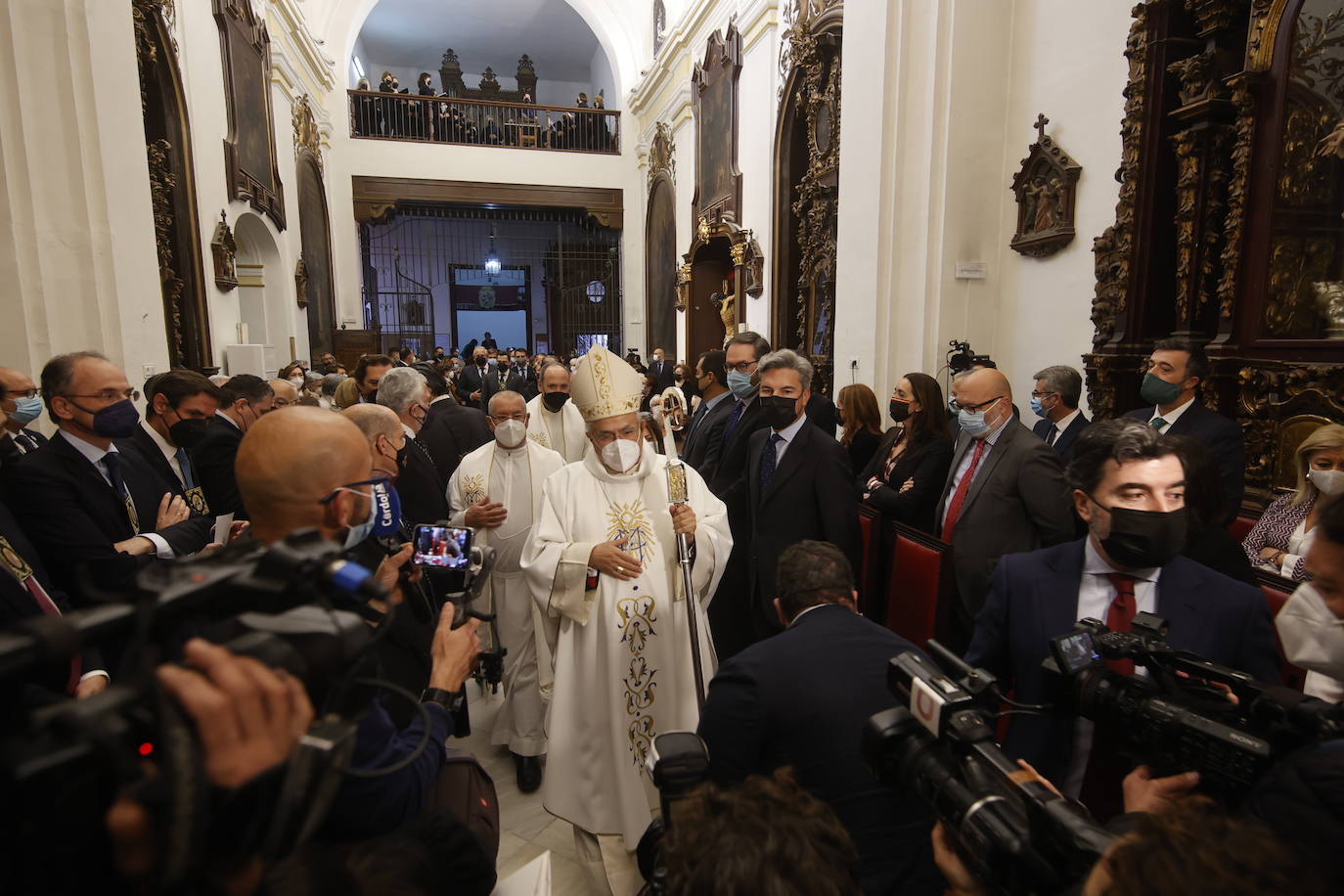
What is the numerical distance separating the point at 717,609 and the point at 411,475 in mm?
1753

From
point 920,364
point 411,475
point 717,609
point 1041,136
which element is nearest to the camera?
point 411,475

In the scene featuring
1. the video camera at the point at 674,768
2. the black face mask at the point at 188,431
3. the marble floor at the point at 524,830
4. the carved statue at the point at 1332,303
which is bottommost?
the marble floor at the point at 524,830

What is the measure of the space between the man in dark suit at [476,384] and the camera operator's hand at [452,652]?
858 centimetres

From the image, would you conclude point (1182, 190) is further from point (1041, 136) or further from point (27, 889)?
point (27, 889)

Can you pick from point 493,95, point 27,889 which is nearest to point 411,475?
point 27,889

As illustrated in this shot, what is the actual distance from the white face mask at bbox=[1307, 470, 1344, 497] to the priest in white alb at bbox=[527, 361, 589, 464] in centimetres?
350

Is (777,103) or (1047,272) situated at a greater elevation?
(777,103)

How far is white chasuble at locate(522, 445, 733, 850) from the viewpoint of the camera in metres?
2.55

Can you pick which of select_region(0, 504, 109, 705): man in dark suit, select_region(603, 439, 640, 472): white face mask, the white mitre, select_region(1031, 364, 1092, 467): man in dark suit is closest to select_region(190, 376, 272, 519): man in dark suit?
select_region(0, 504, 109, 705): man in dark suit

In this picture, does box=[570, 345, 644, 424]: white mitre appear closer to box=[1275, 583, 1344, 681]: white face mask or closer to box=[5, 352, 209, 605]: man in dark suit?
box=[5, 352, 209, 605]: man in dark suit

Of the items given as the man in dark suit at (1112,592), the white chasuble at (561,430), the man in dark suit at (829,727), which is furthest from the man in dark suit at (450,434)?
the man in dark suit at (1112,592)

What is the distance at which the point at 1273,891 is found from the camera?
Result: 2.25ft

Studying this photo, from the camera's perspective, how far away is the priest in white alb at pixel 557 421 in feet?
14.7

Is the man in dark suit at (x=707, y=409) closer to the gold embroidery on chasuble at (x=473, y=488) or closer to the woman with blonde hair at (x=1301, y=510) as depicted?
the gold embroidery on chasuble at (x=473, y=488)
